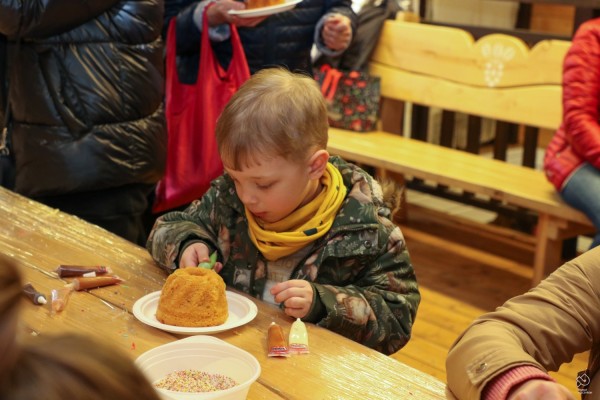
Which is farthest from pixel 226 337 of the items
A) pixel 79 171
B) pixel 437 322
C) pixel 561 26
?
pixel 561 26

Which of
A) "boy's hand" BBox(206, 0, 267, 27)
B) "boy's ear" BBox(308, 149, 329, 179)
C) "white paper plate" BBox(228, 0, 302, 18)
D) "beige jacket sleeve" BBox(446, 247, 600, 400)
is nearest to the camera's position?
"beige jacket sleeve" BBox(446, 247, 600, 400)

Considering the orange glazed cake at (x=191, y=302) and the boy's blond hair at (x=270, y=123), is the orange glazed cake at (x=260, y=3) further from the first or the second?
the orange glazed cake at (x=191, y=302)

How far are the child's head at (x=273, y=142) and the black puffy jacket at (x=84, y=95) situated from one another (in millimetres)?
1090

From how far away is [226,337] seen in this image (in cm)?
185

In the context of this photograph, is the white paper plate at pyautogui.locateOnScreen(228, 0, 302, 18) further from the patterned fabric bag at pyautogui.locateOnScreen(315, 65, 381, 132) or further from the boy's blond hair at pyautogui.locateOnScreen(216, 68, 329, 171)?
the patterned fabric bag at pyautogui.locateOnScreen(315, 65, 381, 132)

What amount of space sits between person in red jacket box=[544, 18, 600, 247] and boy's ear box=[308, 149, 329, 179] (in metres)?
2.04

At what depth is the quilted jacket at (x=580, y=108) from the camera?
3.90 metres

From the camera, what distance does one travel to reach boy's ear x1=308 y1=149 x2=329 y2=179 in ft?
6.93

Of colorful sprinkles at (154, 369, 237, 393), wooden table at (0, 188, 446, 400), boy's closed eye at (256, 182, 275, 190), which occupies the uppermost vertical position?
boy's closed eye at (256, 182, 275, 190)

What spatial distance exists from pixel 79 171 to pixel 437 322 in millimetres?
1948

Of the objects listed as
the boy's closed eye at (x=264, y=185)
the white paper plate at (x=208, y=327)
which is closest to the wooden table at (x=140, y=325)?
the white paper plate at (x=208, y=327)

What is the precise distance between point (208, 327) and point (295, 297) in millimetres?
200

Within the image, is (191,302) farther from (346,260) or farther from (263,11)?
(263,11)

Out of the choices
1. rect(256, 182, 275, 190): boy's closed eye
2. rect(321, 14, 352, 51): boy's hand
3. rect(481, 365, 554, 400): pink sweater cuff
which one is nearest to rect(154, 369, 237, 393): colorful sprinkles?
rect(481, 365, 554, 400): pink sweater cuff
